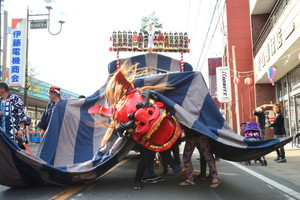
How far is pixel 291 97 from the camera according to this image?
1584 cm

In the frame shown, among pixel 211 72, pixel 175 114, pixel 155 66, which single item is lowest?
pixel 175 114

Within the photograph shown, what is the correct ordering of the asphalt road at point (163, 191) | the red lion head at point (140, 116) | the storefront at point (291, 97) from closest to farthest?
1. the asphalt road at point (163, 191)
2. the red lion head at point (140, 116)
3. the storefront at point (291, 97)

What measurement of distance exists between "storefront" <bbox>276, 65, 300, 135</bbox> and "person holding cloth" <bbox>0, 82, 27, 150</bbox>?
13.0m

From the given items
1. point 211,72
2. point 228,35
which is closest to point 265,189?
point 228,35

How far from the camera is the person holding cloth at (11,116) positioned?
5309 mm

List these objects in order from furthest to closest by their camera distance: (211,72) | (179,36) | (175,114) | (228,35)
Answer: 1. (211,72)
2. (228,35)
3. (179,36)
4. (175,114)

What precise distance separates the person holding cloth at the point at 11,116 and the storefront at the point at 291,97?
13.0 m

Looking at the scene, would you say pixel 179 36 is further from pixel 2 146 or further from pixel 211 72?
pixel 211 72

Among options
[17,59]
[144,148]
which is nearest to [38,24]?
[17,59]

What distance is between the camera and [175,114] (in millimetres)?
4379

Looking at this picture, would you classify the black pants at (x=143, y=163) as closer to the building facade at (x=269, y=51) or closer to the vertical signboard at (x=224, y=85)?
the building facade at (x=269, y=51)

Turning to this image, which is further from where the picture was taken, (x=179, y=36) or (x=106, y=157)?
(x=179, y=36)

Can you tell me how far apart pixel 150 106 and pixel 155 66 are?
11.8 ft

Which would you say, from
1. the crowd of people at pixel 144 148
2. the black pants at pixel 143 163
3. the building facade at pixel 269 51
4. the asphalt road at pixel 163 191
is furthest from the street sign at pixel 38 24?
the black pants at pixel 143 163
